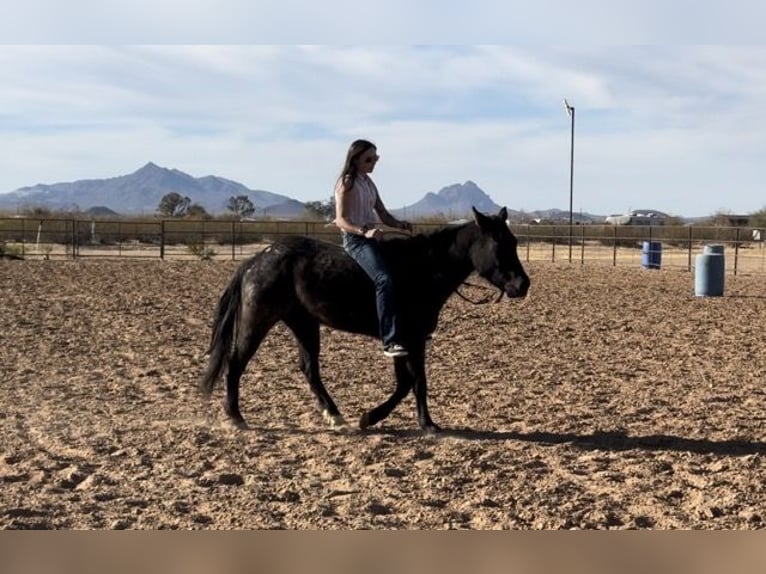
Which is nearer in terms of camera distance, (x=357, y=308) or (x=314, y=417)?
(x=357, y=308)

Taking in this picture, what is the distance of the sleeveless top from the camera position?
5.10 meters

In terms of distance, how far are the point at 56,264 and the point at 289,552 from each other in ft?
76.7

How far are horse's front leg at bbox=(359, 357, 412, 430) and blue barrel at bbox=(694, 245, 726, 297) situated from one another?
12185mm

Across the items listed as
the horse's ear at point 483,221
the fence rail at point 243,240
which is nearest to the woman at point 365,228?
the horse's ear at point 483,221

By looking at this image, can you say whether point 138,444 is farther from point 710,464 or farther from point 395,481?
point 710,464

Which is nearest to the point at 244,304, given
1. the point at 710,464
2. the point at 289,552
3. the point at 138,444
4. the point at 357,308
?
the point at 357,308

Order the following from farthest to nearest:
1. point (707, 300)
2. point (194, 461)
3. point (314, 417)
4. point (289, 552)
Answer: point (707, 300) < point (314, 417) < point (194, 461) < point (289, 552)

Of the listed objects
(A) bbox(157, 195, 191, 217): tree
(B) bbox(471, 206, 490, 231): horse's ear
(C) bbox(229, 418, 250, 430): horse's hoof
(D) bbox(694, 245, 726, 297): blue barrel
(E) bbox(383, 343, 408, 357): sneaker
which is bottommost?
(C) bbox(229, 418, 250, 430): horse's hoof

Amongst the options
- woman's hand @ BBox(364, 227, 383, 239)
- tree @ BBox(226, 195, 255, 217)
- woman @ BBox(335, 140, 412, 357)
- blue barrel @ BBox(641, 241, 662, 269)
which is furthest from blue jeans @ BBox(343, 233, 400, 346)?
tree @ BBox(226, 195, 255, 217)

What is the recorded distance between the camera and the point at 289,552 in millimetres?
1479

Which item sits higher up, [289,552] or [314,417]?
[289,552]

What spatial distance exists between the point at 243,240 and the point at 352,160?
4230 cm

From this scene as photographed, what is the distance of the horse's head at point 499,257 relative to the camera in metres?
5.04

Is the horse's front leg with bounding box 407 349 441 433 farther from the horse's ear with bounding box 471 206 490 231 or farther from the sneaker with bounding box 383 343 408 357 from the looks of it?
the horse's ear with bounding box 471 206 490 231
